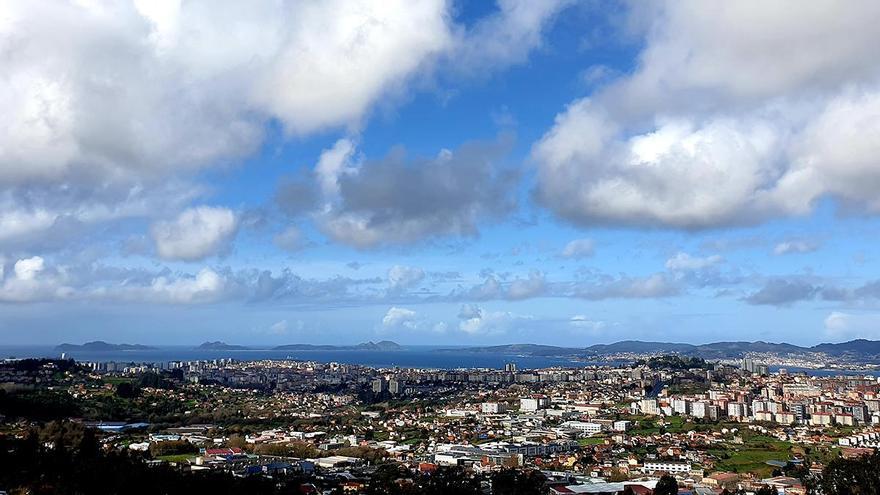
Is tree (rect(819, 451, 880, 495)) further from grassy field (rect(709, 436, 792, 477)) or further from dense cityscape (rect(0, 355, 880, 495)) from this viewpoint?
grassy field (rect(709, 436, 792, 477))

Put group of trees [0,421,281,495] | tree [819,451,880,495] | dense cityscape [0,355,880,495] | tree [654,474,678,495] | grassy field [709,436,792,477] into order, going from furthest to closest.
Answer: grassy field [709,436,792,477]
dense cityscape [0,355,880,495]
tree [819,451,880,495]
tree [654,474,678,495]
group of trees [0,421,281,495]

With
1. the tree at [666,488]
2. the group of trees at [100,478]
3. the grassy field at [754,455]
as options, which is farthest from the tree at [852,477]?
the group of trees at [100,478]

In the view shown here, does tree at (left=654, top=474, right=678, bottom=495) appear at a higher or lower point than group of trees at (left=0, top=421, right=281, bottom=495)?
lower

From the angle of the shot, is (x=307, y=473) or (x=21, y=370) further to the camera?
(x=21, y=370)

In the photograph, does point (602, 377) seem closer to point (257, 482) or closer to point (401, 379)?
point (401, 379)

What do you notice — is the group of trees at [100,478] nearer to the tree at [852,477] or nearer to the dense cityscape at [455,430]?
the dense cityscape at [455,430]

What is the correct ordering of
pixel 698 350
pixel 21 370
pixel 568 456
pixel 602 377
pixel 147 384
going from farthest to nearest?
pixel 698 350 → pixel 602 377 → pixel 21 370 → pixel 147 384 → pixel 568 456

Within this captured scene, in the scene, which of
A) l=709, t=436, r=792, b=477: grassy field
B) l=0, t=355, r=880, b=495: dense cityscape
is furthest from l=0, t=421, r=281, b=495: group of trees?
l=709, t=436, r=792, b=477: grassy field

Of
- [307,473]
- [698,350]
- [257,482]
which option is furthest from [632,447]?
[698,350]

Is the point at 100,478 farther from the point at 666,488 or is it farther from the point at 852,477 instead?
the point at 852,477
